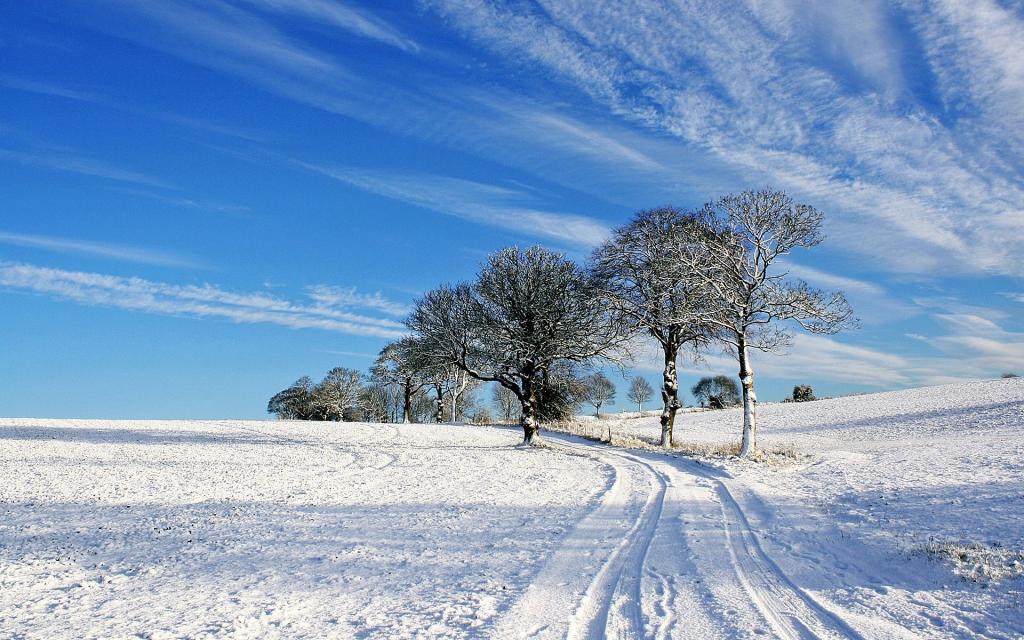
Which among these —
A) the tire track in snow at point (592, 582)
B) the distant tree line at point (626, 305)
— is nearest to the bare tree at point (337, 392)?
the distant tree line at point (626, 305)

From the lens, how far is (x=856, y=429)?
131 feet

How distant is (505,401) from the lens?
287 ft

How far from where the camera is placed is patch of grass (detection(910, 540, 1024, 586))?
780 cm

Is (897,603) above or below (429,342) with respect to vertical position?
below

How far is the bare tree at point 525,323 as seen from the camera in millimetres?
32969

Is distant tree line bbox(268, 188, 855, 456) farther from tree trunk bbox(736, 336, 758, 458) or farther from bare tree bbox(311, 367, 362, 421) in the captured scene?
bare tree bbox(311, 367, 362, 421)

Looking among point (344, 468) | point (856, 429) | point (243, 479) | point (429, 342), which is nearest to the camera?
point (243, 479)

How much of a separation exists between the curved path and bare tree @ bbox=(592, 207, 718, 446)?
15638 millimetres

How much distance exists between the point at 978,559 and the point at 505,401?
80.0m

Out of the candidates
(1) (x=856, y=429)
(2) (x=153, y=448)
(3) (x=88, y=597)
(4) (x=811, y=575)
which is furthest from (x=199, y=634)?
(1) (x=856, y=429)

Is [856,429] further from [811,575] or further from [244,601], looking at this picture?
[244,601]

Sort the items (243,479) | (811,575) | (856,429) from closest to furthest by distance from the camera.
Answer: (811,575), (243,479), (856,429)

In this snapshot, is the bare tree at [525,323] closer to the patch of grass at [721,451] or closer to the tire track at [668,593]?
the patch of grass at [721,451]

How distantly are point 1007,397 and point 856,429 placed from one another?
13.0 meters
